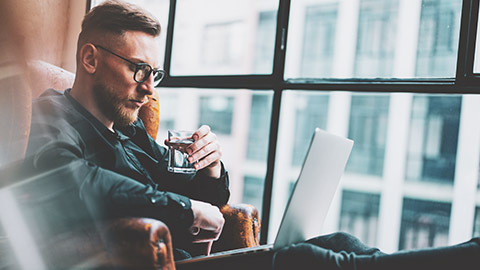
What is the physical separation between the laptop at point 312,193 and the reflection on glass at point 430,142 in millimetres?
17299

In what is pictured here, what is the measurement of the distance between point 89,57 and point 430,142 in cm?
1846

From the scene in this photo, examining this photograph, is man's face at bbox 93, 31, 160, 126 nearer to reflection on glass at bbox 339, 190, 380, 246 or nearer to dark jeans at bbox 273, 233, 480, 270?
dark jeans at bbox 273, 233, 480, 270

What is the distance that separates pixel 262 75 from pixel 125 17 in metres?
0.91

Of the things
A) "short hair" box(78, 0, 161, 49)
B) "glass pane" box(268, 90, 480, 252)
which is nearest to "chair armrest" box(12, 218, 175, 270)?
"short hair" box(78, 0, 161, 49)

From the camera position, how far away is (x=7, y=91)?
1270 mm

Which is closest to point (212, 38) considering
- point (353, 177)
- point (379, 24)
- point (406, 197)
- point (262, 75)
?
point (379, 24)

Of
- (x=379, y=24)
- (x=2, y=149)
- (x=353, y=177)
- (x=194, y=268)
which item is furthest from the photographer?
(x=353, y=177)

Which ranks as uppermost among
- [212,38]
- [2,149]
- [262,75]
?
[212,38]

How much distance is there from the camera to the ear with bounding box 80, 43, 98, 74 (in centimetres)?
130

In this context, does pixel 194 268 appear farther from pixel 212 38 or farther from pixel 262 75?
pixel 212 38

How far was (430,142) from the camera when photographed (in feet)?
57.6

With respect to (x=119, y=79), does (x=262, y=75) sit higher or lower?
higher

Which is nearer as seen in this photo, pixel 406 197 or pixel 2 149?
pixel 2 149

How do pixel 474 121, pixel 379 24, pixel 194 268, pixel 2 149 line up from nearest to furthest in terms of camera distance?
pixel 194 268 → pixel 2 149 → pixel 474 121 → pixel 379 24
